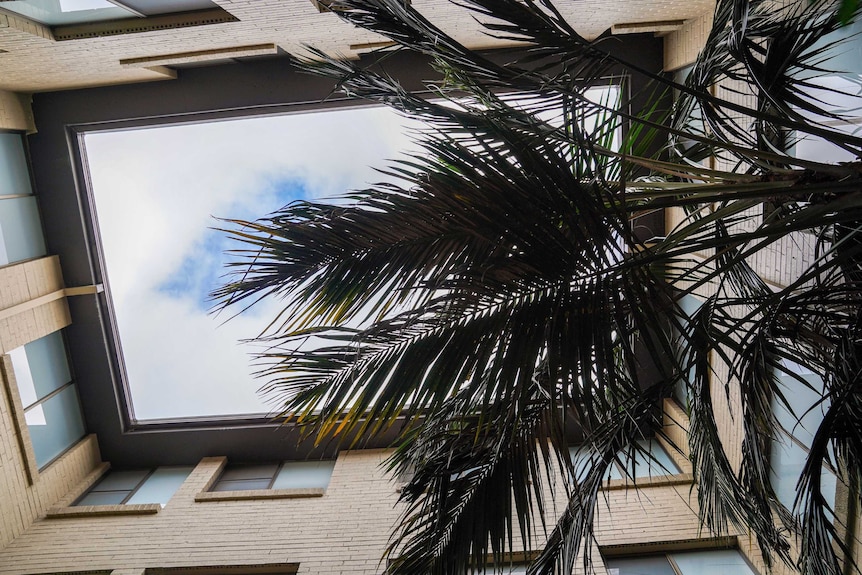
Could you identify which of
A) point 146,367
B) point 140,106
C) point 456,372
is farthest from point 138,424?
point 146,367

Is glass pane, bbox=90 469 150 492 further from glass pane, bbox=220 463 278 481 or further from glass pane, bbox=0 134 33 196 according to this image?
glass pane, bbox=0 134 33 196

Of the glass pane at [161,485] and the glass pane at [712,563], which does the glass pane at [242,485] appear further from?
the glass pane at [712,563]

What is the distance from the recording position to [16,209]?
819cm

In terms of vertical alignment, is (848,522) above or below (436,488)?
below

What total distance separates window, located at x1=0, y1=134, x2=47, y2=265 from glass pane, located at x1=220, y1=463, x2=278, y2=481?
396cm

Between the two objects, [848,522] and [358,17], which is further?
[848,522]

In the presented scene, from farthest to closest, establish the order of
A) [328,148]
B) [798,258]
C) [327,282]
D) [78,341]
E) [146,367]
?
[328,148]
[146,367]
[78,341]
[798,258]
[327,282]

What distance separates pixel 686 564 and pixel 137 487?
7080 millimetres

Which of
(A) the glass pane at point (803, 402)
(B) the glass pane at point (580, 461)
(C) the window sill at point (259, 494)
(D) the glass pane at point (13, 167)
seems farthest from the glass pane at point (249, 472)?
(A) the glass pane at point (803, 402)

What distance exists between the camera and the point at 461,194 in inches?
78.7

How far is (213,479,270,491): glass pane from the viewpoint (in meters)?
8.41

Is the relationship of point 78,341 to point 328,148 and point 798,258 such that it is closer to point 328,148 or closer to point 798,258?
point 798,258

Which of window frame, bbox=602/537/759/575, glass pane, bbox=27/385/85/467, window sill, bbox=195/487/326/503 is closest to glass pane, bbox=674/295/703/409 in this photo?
window frame, bbox=602/537/759/575

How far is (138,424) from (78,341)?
1462 mm
